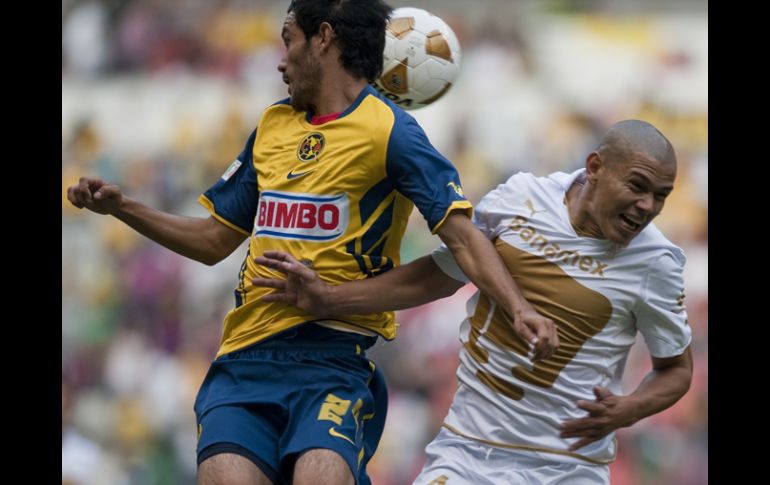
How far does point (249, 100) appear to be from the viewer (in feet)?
30.0

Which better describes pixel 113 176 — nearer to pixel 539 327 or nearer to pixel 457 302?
pixel 457 302

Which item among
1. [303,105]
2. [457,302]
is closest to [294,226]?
[303,105]

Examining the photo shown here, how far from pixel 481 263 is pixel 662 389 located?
74cm

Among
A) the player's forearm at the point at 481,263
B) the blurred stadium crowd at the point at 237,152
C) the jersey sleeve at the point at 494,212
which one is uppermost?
the jersey sleeve at the point at 494,212

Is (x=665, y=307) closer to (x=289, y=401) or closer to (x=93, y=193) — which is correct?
(x=289, y=401)

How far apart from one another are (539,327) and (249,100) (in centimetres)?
610

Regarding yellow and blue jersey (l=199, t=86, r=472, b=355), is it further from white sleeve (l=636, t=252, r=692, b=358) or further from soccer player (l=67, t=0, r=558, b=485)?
white sleeve (l=636, t=252, r=692, b=358)

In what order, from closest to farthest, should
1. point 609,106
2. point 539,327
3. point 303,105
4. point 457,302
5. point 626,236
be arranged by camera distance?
point 539,327
point 626,236
point 303,105
point 457,302
point 609,106

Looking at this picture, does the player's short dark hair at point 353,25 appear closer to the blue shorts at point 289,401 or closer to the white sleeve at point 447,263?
the white sleeve at point 447,263

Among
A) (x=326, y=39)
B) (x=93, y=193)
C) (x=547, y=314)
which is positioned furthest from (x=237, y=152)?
(x=547, y=314)

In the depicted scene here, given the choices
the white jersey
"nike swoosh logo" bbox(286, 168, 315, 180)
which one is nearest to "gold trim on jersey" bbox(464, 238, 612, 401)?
the white jersey

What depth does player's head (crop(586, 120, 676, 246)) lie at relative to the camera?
359 centimetres

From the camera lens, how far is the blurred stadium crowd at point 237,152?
303 inches

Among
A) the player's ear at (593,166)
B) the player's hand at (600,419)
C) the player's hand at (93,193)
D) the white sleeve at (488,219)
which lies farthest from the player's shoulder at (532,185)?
the player's hand at (93,193)
